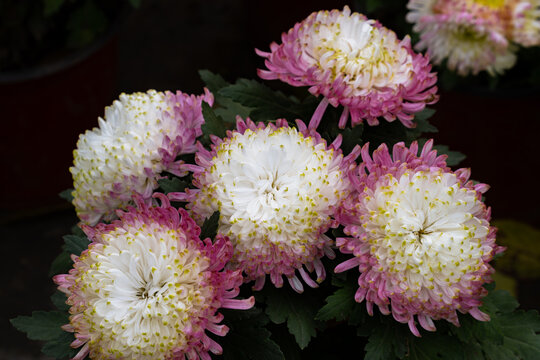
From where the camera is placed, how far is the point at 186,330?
2.24 feet

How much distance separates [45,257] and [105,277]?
5.31 ft

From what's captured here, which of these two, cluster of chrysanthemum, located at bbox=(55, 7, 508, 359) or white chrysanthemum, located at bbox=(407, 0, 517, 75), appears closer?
cluster of chrysanthemum, located at bbox=(55, 7, 508, 359)

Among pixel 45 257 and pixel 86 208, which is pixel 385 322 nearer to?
pixel 86 208

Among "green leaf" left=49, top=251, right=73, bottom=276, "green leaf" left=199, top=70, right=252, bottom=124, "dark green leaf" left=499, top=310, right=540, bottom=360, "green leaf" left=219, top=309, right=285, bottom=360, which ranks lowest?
"dark green leaf" left=499, top=310, right=540, bottom=360

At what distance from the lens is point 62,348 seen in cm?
81

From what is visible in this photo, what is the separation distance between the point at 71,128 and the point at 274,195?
1577 mm

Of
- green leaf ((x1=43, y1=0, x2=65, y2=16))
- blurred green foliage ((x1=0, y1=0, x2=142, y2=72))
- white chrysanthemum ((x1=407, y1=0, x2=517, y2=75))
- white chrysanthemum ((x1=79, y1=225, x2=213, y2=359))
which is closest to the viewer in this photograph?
white chrysanthemum ((x1=79, y1=225, x2=213, y2=359))

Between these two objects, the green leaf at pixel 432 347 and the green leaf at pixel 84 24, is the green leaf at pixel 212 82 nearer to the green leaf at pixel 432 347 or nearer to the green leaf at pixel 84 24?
the green leaf at pixel 432 347

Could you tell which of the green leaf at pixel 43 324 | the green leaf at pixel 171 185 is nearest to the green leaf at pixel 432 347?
the green leaf at pixel 171 185

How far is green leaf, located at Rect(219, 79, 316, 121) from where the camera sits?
92 cm

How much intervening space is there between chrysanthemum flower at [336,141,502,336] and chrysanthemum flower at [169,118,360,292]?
0.03m

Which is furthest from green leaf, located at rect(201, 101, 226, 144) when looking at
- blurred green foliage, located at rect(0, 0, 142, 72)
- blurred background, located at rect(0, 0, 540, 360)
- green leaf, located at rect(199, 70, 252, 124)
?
blurred green foliage, located at rect(0, 0, 142, 72)

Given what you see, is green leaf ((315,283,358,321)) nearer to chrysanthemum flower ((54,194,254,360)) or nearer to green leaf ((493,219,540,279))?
chrysanthemum flower ((54,194,254,360))

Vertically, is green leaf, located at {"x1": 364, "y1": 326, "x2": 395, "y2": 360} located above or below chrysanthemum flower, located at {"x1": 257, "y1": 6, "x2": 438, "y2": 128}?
below
